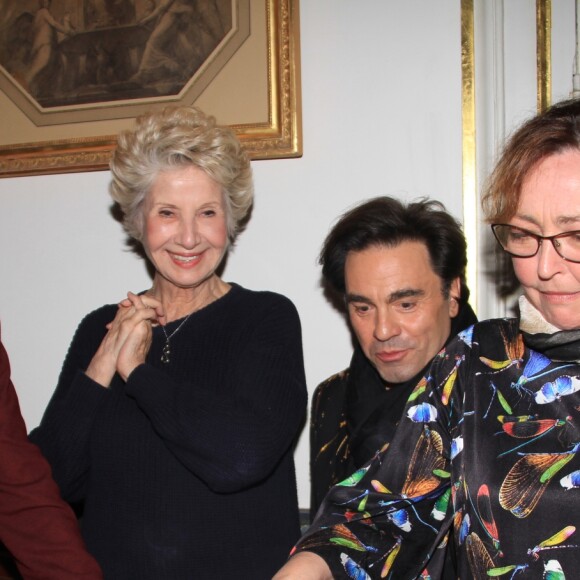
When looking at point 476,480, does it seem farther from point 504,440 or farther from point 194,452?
point 194,452

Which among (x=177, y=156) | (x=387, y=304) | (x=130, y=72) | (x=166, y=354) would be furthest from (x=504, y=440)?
(x=130, y=72)

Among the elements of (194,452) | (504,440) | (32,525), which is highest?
(504,440)

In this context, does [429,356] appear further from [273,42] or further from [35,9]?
[35,9]

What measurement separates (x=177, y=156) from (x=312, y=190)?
48 centimetres

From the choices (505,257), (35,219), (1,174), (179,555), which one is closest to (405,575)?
(179,555)

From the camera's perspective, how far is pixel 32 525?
1376mm

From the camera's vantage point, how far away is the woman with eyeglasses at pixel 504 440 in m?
1.04

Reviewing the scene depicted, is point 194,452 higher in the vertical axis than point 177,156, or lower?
lower

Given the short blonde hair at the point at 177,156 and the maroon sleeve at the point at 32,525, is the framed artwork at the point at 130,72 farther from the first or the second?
the maroon sleeve at the point at 32,525

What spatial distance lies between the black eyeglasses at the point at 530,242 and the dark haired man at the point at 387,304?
0.59 m

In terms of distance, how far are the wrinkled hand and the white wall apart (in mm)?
490

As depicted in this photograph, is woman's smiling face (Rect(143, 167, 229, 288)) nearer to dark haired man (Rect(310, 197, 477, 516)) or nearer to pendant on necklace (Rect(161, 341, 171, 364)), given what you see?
pendant on necklace (Rect(161, 341, 171, 364))

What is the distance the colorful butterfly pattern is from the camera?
1058 mm

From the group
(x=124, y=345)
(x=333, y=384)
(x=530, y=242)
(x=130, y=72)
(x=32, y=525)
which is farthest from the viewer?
(x=130, y=72)
